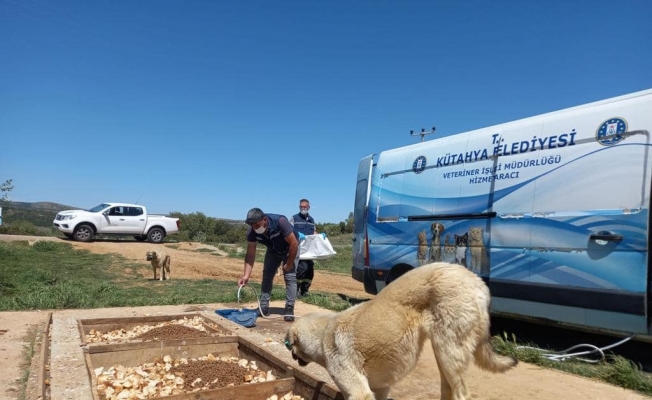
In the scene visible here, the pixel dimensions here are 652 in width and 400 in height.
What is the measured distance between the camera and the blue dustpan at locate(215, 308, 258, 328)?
23.4 ft

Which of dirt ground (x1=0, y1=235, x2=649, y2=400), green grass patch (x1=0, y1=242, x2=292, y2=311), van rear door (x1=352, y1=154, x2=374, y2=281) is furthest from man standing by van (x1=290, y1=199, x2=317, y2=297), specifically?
dirt ground (x1=0, y1=235, x2=649, y2=400)

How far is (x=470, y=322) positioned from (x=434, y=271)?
46 centimetres

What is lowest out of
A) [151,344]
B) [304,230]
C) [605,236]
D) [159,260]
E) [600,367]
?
[151,344]

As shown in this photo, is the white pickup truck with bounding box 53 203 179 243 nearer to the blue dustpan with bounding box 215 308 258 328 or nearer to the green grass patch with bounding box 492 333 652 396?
the blue dustpan with bounding box 215 308 258 328

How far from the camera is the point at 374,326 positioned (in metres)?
3.48

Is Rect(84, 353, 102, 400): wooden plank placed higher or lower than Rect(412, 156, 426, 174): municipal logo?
lower

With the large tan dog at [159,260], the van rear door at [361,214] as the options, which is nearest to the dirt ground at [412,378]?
the van rear door at [361,214]

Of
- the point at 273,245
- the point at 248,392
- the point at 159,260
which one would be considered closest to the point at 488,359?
the point at 248,392

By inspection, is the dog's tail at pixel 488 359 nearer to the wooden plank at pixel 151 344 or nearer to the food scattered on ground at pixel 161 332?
the wooden plank at pixel 151 344

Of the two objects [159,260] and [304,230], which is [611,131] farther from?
[159,260]

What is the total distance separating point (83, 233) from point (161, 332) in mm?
17917

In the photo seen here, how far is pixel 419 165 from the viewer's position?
8016 mm

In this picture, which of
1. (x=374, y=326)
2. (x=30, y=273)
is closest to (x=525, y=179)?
(x=374, y=326)

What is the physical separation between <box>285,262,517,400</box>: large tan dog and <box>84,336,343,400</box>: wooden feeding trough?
581 millimetres
